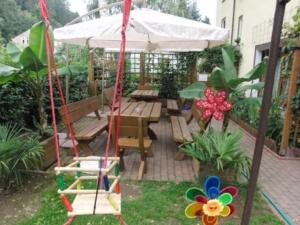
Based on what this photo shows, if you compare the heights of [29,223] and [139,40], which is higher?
[139,40]

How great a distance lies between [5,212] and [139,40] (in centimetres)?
537

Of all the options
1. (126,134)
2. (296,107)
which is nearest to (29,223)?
(126,134)

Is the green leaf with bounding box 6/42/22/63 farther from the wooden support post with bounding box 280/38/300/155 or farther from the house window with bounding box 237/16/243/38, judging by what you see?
the house window with bounding box 237/16/243/38

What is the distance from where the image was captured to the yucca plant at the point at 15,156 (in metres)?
3.78

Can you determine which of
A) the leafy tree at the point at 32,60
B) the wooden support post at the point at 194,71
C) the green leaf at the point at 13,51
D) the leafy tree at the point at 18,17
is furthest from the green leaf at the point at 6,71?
the leafy tree at the point at 18,17

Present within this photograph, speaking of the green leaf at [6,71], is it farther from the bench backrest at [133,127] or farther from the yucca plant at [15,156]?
the bench backrest at [133,127]

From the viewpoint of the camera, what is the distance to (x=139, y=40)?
7457mm

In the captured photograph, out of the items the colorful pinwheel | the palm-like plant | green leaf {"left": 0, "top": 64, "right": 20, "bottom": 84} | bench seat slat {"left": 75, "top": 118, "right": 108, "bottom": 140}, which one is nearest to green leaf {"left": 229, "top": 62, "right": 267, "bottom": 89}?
the palm-like plant

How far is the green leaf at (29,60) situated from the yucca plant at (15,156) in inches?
42.4

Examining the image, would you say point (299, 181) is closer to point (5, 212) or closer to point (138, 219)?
point (138, 219)

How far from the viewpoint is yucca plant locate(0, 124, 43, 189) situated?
378 cm

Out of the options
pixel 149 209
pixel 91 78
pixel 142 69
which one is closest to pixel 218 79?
pixel 149 209

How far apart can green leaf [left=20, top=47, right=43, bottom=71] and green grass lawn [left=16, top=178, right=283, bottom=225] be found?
1950 mm

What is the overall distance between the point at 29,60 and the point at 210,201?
11.8 feet
